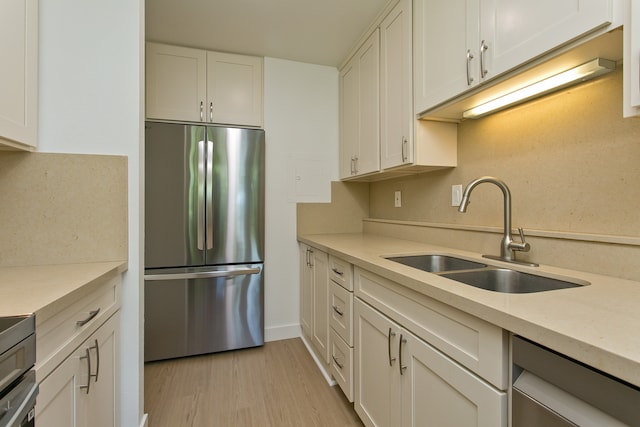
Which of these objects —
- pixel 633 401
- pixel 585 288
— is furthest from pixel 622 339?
pixel 585 288

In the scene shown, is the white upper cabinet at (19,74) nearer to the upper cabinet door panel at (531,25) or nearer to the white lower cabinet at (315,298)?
the white lower cabinet at (315,298)

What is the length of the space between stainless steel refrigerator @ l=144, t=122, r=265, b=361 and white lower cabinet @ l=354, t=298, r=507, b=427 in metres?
1.13

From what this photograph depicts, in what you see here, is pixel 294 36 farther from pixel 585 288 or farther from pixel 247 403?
pixel 247 403

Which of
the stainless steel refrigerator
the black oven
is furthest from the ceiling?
the black oven

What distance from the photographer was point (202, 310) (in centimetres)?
219

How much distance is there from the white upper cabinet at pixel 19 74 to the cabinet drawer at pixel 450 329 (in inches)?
58.7

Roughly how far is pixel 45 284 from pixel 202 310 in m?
1.34

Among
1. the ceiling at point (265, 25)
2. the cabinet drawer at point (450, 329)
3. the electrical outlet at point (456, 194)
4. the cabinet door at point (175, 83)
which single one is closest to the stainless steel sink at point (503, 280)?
the cabinet drawer at point (450, 329)

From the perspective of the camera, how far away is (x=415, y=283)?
3.14ft

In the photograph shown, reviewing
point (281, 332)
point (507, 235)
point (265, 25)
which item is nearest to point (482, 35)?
point (507, 235)

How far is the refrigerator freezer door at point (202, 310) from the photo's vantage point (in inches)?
82.8

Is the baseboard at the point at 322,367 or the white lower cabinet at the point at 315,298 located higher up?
the white lower cabinet at the point at 315,298

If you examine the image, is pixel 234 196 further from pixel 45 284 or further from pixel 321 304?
pixel 45 284

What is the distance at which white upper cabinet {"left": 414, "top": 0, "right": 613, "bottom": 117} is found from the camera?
879 millimetres
